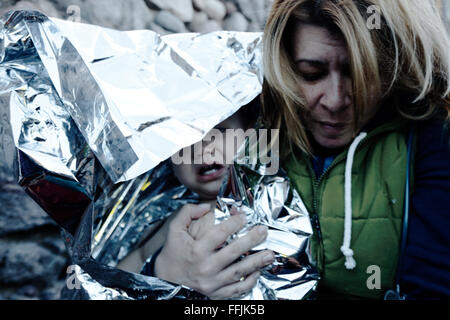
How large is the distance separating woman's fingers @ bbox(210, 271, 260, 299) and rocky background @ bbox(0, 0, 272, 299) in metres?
0.46

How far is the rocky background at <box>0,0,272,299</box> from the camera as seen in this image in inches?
30.2

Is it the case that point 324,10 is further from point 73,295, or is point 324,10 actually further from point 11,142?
point 73,295

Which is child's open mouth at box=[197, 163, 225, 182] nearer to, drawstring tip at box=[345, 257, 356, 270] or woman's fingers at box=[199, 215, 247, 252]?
woman's fingers at box=[199, 215, 247, 252]

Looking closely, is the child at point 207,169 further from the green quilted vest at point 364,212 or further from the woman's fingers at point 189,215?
the green quilted vest at point 364,212

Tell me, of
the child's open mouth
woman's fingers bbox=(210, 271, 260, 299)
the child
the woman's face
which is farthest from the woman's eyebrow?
woman's fingers bbox=(210, 271, 260, 299)

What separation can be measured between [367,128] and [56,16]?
2.06 feet

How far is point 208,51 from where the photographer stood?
26.9 inches

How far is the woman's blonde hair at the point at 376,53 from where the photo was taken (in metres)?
0.58

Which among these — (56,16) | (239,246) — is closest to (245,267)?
(239,246)

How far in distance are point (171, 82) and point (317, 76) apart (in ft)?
0.79

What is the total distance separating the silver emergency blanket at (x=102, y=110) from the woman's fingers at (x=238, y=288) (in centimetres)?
3

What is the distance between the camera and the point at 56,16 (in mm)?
774

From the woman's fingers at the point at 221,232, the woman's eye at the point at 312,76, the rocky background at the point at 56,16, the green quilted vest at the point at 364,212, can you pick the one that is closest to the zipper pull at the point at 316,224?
the green quilted vest at the point at 364,212

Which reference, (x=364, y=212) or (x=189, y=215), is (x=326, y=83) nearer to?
(x=364, y=212)
